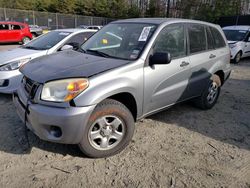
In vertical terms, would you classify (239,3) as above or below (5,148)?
above

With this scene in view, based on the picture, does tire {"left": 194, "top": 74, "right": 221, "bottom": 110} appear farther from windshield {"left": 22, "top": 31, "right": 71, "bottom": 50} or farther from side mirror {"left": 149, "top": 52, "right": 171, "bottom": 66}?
windshield {"left": 22, "top": 31, "right": 71, "bottom": 50}

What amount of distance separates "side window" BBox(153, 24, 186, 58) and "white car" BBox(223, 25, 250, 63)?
7.14m

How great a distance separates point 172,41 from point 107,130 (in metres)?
1.71

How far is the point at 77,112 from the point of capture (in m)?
2.41

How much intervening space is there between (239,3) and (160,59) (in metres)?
33.7

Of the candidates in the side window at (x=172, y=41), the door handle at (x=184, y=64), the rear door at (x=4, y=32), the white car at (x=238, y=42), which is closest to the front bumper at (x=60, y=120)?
the side window at (x=172, y=41)

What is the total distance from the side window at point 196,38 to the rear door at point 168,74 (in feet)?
0.62

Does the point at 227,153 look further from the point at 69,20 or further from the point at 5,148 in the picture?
the point at 69,20

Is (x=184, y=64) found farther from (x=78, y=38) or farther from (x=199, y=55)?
(x=78, y=38)

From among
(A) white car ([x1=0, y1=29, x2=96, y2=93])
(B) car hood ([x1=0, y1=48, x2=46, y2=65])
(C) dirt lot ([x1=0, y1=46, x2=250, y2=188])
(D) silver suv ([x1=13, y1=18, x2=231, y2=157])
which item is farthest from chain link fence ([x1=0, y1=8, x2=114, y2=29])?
(D) silver suv ([x1=13, y1=18, x2=231, y2=157])

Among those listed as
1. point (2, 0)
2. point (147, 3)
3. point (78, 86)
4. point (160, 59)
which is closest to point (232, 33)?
point (160, 59)

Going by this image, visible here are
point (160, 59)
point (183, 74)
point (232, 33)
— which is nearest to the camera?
point (160, 59)

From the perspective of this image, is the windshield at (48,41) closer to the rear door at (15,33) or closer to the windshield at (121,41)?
the windshield at (121,41)

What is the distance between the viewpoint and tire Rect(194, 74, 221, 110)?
432cm
